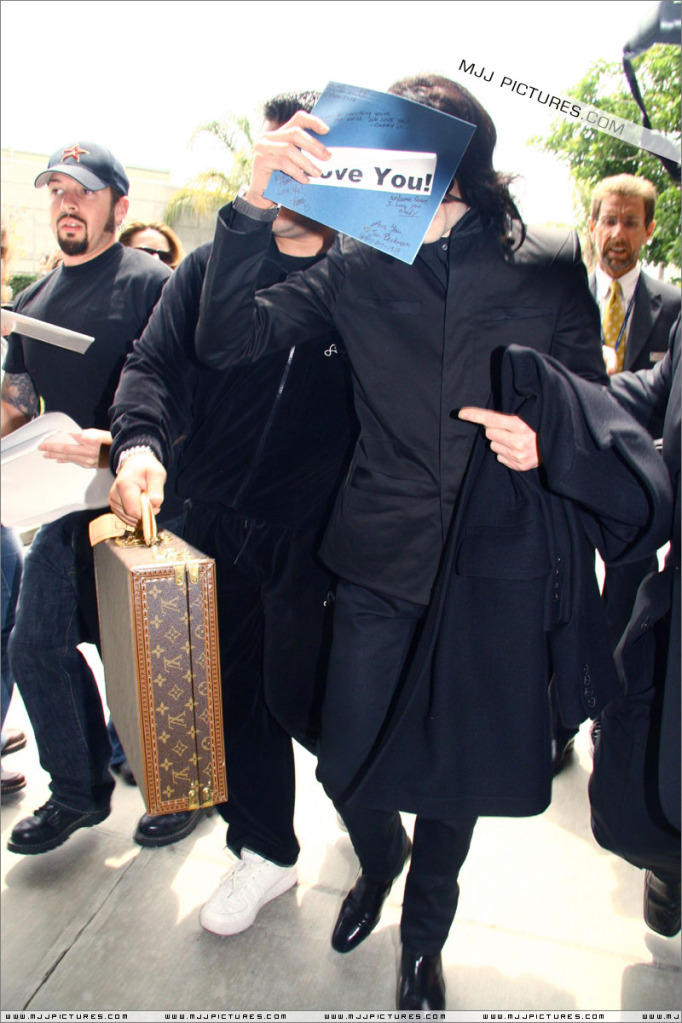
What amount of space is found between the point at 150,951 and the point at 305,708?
603mm

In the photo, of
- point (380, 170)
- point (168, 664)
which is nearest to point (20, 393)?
point (168, 664)

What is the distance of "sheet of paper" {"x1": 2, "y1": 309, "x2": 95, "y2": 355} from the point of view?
1.78m

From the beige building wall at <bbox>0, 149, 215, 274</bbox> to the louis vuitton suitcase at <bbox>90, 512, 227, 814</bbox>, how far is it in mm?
720

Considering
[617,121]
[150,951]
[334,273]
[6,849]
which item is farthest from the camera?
[6,849]

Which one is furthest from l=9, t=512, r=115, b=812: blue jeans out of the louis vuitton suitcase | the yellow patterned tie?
the yellow patterned tie

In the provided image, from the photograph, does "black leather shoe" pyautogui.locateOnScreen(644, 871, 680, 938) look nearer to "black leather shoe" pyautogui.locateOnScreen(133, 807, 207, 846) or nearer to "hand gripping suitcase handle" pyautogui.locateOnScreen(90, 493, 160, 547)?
"black leather shoe" pyautogui.locateOnScreen(133, 807, 207, 846)

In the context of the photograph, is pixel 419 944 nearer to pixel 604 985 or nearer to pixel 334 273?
pixel 604 985

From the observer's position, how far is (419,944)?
1.74m

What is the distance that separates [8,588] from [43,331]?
0.83m

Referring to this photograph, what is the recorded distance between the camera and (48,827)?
7.30ft

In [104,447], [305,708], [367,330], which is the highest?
[367,330]

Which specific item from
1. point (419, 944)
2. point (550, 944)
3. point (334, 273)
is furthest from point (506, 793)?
point (334, 273)

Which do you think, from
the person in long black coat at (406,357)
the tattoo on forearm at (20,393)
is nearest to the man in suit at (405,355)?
the person in long black coat at (406,357)

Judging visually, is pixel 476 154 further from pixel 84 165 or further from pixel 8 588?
pixel 8 588
